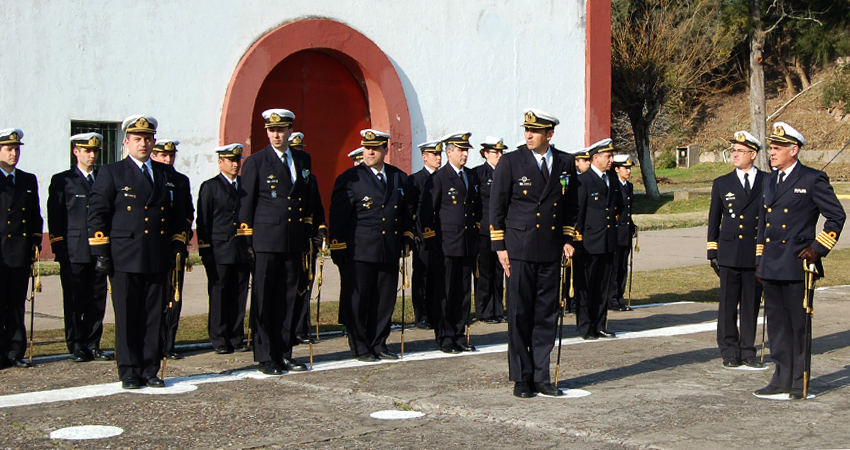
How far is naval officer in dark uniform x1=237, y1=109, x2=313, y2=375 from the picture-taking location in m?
8.06

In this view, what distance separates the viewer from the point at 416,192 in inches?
377

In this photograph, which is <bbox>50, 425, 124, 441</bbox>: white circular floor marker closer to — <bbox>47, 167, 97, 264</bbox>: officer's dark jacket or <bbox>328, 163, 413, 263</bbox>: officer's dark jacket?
<bbox>47, 167, 97, 264</bbox>: officer's dark jacket

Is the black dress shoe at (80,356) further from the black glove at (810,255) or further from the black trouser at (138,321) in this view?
the black glove at (810,255)

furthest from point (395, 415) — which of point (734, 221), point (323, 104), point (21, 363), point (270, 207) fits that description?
point (323, 104)

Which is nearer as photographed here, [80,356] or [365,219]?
[80,356]

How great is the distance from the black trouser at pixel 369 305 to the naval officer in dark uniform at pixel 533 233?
1.60 metres

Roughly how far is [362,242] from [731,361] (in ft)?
10.9

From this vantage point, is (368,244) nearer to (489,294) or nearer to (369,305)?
(369,305)

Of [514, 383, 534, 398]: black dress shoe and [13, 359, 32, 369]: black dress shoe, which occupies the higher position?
[13, 359, 32, 369]: black dress shoe

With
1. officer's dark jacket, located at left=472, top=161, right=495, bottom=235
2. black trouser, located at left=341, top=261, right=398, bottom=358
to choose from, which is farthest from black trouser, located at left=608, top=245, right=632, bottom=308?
black trouser, located at left=341, top=261, right=398, bottom=358

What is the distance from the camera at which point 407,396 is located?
7.09m

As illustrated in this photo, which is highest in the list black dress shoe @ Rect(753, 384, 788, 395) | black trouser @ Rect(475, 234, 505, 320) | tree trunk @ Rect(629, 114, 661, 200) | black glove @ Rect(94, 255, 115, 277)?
tree trunk @ Rect(629, 114, 661, 200)

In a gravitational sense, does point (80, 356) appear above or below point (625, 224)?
below

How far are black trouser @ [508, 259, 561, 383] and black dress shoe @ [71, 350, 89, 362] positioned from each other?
3673mm
